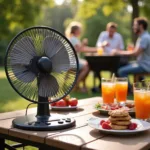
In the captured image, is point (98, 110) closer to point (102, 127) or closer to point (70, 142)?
point (102, 127)

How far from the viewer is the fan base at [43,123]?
1896 mm

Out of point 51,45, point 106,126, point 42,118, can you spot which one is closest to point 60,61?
point 51,45

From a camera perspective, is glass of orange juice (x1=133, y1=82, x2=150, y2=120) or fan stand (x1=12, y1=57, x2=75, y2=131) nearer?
fan stand (x1=12, y1=57, x2=75, y2=131)

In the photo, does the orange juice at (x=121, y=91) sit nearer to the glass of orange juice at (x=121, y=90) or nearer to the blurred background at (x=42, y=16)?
the glass of orange juice at (x=121, y=90)

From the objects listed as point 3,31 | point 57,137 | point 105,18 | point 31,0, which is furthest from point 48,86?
point 105,18

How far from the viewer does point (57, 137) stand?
174 cm

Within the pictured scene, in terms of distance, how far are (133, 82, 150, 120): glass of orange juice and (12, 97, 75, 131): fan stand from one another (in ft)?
1.69

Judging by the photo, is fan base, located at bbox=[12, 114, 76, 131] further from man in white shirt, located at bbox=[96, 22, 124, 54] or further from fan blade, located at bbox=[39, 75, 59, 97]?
man in white shirt, located at bbox=[96, 22, 124, 54]

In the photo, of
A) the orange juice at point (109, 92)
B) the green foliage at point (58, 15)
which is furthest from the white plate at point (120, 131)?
the green foliage at point (58, 15)

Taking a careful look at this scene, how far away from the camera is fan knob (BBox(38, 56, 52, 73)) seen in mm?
1997

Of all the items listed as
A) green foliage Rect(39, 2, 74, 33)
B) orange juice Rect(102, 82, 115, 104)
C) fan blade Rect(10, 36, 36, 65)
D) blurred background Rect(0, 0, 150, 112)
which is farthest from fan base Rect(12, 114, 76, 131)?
green foliage Rect(39, 2, 74, 33)

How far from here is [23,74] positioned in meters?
2.04

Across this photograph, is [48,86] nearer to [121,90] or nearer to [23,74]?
[23,74]

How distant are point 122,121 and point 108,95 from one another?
3.26ft
